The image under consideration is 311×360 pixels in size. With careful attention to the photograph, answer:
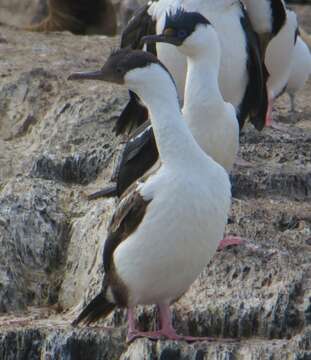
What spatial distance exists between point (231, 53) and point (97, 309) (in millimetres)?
2088

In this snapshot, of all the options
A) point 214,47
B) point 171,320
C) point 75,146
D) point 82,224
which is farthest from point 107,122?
point 171,320

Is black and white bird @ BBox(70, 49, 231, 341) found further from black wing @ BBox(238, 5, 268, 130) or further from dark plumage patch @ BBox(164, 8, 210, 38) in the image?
black wing @ BBox(238, 5, 268, 130)

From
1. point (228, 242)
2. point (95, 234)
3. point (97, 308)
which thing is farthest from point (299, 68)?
point (97, 308)

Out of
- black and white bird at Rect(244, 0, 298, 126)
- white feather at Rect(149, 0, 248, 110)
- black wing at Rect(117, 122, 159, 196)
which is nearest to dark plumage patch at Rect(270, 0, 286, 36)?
black and white bird at Rect(244, 0, 298, 126)

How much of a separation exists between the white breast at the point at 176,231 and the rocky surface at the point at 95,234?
0.36 metres

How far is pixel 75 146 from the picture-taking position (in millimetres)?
11156

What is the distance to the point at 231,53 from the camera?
9.92 meters

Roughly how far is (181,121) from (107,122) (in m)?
3.17

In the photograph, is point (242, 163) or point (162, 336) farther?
point (242, 163)

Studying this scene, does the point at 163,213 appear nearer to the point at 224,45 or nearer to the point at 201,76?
the point at 201,76

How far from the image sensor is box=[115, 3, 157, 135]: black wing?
10320 mm

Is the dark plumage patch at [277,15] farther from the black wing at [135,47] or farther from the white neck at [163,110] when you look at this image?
the white neck at [163,110]

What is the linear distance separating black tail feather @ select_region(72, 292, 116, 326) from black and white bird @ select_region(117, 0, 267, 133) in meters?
1.90

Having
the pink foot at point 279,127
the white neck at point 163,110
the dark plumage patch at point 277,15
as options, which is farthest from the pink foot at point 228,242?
the pink foot at point 279,127
